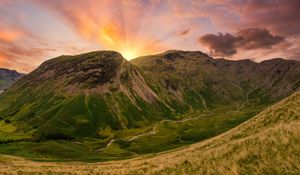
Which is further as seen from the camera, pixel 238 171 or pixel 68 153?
pixel 68 153

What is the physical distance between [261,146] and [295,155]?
2.37 meters

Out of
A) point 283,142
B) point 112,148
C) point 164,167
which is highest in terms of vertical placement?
point 283,142

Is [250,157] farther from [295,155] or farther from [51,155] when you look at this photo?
[51,155]

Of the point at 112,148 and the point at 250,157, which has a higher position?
the point at 250,157

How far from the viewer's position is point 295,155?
51.5 ft

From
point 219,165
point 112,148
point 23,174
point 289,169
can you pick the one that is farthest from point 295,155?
point 112,148

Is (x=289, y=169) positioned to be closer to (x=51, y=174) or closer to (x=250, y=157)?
(x=250, y=157)

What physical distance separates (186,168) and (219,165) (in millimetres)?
2576

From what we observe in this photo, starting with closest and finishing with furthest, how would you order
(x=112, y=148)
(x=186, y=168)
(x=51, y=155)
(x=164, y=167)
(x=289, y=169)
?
(x=289, y=169)
(x=186, y=168)
(x=164, y=167)
(x=51, y=155)
(x=112, y=148)

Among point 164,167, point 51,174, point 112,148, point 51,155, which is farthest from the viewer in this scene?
point 112,148

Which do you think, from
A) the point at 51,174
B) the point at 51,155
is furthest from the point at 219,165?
the point at 51,155

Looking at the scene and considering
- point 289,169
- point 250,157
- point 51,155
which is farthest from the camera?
point 51,155

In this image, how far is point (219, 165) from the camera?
17.8 metres

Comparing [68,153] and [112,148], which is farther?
[112,148]
